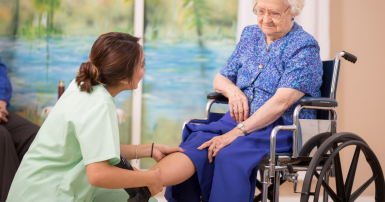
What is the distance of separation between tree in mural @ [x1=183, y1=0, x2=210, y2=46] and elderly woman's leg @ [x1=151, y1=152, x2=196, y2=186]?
1.86m

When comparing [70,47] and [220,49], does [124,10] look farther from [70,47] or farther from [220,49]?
[220,49]

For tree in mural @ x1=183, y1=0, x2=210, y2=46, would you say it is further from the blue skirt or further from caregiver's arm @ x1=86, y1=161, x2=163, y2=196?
caregiver's arm @ x1=86, y1=161, x2=163, y2=196

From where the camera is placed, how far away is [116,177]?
0.92 metres

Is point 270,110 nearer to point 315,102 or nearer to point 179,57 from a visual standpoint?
point 315,102

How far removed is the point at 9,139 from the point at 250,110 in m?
1.53

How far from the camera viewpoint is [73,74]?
2918 millimetres

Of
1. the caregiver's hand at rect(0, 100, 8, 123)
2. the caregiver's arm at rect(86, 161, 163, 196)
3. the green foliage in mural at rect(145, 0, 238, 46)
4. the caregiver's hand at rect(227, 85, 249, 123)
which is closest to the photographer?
the caregiver's arm at rect(86, 161, 163, 196)

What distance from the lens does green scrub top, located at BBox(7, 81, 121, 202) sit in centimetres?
92

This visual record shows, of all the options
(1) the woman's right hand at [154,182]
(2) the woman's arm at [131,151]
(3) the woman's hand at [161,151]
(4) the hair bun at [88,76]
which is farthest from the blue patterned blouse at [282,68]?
(4) the hair bun at [88,76]

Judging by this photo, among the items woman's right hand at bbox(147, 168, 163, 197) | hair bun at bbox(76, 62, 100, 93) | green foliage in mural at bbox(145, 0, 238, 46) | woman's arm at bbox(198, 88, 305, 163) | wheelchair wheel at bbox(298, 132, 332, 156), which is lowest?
woman's right hand at bbox(147, 168, 163, 197)

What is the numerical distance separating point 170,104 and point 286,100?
64.8 inches

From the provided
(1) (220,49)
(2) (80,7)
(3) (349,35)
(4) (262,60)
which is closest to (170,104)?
(1) (220,49)

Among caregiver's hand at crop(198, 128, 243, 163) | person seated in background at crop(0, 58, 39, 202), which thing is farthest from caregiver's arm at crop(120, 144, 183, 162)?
person seated in background at crop(0, 58, 39, 202)

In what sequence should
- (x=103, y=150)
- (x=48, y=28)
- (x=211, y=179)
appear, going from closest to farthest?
(x=103, y=150) → (x=211, y=179) → (x=48, y=28)
